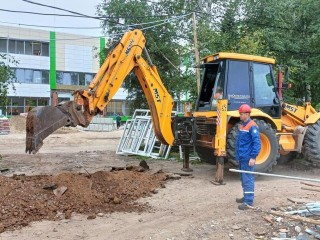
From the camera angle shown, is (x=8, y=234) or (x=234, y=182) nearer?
(x=8, y=234)

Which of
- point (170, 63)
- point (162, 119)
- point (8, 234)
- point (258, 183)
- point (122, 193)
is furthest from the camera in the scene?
point (170, 63)

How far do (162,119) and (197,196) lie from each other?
2.83 meters

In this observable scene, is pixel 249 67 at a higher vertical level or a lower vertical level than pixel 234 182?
higher

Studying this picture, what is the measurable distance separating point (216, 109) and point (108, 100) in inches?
102

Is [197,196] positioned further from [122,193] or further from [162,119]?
[162,119]

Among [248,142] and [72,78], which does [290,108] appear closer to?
[248,142]

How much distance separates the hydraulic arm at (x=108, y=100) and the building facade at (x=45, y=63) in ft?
119

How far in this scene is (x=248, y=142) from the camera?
24.1 feet

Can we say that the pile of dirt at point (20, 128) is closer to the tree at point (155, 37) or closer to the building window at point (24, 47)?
the building window at point (24, 47)

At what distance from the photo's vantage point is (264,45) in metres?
17.8

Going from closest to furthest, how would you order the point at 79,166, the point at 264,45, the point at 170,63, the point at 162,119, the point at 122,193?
the point at 122,193
the point at 162,119
the point at 79,166
the point at 264,45
the point at 170,63

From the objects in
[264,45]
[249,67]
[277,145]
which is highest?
[264,45]

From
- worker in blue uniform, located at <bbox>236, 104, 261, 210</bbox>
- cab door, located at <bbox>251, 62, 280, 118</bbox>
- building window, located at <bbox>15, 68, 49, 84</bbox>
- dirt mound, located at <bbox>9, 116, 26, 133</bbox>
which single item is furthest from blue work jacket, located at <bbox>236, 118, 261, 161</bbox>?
building window, located at <bbox>15, 68, 49, 84</bbox>

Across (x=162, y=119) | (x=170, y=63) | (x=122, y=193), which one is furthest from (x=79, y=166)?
(x=170, y=63)
